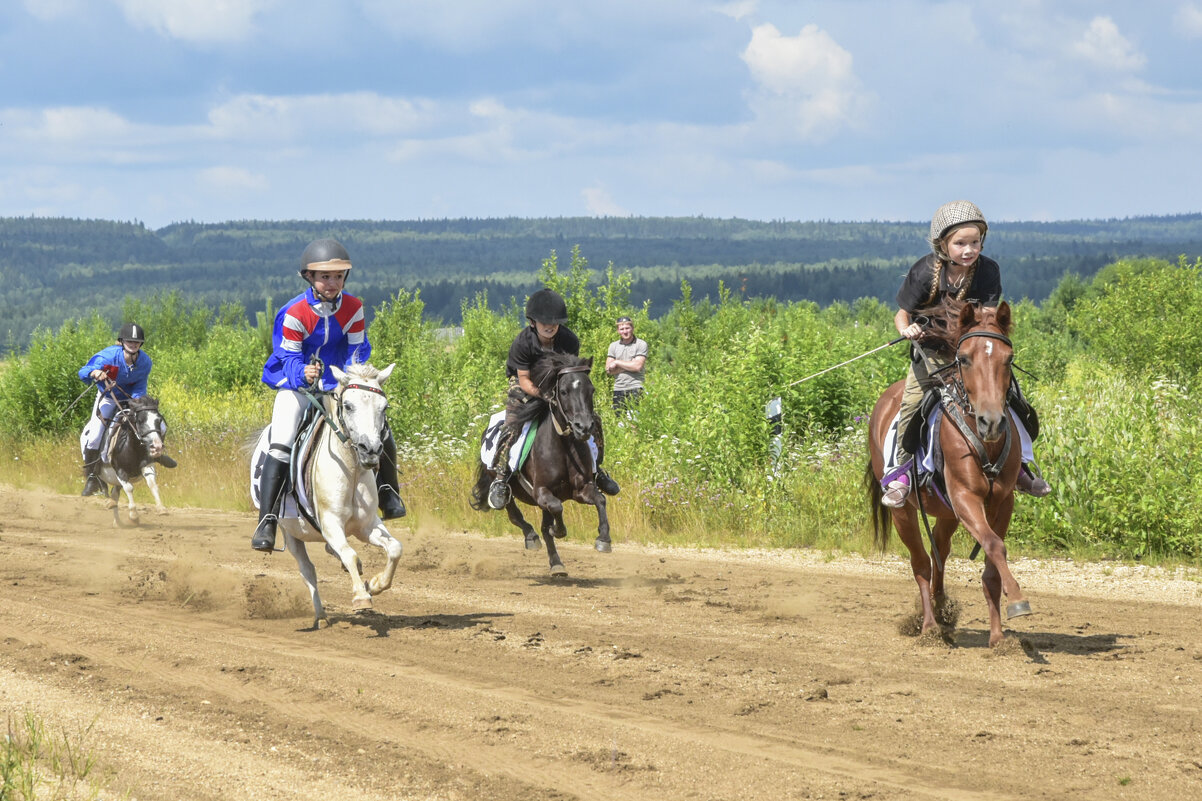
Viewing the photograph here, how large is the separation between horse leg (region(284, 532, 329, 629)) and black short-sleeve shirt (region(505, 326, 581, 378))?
126 inches

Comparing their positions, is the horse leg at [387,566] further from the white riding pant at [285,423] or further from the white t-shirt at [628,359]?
the white t-shirt at [628,359]

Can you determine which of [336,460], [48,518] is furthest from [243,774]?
[48,518]

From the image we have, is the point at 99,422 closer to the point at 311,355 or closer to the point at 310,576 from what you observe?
the point at 310,576

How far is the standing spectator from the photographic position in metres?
21.0

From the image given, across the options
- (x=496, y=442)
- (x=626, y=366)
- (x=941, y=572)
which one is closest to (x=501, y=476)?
(x=496, y=442)

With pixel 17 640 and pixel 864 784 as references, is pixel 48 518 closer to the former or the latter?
pixel 17 640

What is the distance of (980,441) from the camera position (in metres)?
8.36

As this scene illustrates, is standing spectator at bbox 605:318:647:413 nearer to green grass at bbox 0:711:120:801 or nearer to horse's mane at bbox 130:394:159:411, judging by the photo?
horse's mane at bbox 130:394:159:411

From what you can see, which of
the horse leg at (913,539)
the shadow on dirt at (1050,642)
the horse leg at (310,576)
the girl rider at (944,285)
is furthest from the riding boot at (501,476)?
the shadow on dirt at (1050,642)

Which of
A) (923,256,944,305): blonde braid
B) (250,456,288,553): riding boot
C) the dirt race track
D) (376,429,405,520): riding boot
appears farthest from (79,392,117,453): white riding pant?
(923,256,944,305): blonde braid

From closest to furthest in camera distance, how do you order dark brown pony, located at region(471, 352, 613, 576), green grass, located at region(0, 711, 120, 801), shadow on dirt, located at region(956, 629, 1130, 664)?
green grass, located at region(0, 711, 120, 801) < shadow on dirt, located at region(956, 629, 1130, 664) < dark brown pony, located at region(471, 352, 613, 576)

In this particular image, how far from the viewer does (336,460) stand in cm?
980

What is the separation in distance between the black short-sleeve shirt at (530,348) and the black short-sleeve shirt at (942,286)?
455cm

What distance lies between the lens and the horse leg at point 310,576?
33.9ft
